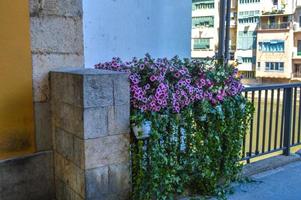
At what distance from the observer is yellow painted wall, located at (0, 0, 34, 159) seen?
249 cm

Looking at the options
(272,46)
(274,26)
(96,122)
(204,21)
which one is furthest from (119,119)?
(204,21)

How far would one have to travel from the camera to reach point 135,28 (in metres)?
4.27

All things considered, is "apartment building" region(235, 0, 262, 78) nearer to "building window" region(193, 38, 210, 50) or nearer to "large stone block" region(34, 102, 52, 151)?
"building window" region(193, 38, 210, 50)

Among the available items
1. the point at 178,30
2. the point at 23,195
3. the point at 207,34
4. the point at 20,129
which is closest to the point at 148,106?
the point at 20,129

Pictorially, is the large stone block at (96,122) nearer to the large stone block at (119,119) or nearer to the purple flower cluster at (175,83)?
the large stone block at (119,119)

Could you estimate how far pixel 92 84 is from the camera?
87.0 inches

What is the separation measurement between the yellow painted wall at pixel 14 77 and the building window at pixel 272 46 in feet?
107

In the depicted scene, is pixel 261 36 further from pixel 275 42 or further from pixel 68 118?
pixel 68 118

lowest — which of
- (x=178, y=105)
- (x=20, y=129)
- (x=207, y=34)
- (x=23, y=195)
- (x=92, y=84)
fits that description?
(x=23, y=195)

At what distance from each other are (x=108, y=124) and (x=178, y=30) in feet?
9.00

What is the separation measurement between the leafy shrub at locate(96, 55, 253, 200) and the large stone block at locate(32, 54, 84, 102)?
0.39m

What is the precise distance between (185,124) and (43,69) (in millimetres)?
1163

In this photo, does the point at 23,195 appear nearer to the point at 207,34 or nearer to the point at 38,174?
the point at 38,174

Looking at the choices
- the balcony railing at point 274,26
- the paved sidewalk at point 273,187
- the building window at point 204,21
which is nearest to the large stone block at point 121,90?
the paved sidewalk at point 273,187
